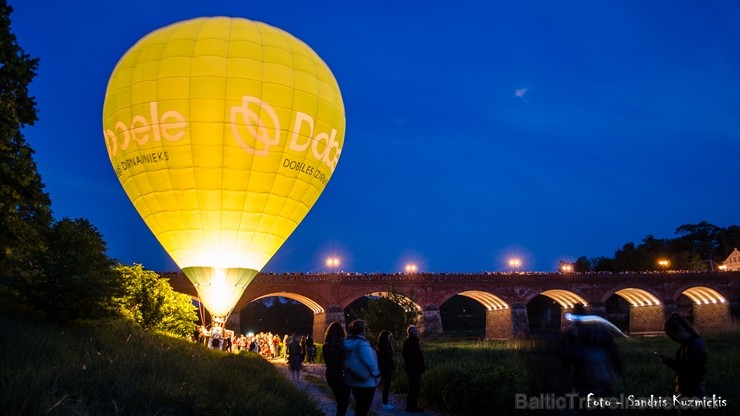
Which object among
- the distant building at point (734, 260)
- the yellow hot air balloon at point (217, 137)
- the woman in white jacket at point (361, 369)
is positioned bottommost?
the woman in white jacket at point (361, 369)

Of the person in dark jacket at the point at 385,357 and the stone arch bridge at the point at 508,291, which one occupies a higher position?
the stone arch bridge at the point at 508,291

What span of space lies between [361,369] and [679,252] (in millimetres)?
104287

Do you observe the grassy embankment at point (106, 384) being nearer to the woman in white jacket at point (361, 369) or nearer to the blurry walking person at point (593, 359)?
the woman in white jacket at point (361, 369)

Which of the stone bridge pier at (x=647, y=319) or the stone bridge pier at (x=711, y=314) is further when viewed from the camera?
the stone bridge pier at (x=711, y=314)

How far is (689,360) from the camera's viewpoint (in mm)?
5691

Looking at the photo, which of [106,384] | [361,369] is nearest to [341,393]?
[361,369]

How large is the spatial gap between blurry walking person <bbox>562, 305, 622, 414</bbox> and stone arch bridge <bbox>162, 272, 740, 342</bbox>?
35104 millimetres

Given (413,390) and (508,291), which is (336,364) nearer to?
(413,390)

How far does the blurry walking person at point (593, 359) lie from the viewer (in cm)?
561

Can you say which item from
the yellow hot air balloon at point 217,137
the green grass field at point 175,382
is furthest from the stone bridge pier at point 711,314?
the yellow hot air balloon at point 217,137

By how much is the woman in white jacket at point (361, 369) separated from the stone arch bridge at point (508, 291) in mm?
33819

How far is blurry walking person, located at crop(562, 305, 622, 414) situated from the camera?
221 inches

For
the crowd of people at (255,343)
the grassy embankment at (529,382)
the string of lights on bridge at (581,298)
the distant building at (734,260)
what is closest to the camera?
the grassy embankment at (529,382)

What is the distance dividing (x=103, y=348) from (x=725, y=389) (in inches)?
404
